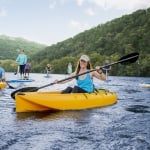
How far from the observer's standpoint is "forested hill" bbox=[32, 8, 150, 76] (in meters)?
90.1

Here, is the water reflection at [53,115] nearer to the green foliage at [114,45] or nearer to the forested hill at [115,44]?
the forested hill at [115,44]

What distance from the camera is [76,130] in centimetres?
851

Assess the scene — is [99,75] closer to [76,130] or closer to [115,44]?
[76,130]

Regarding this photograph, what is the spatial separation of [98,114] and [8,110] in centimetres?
288

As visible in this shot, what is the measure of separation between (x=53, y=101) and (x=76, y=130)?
8.15 ft

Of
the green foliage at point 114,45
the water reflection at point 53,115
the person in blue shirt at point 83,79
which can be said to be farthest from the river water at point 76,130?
the green foliage at point 114,45

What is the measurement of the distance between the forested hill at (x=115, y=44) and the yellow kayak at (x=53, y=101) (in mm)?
70642

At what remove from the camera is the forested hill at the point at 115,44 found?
90.1 meters

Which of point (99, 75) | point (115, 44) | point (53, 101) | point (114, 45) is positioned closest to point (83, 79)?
point (99, 75)

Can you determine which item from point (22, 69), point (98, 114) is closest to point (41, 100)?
point (98, 114)

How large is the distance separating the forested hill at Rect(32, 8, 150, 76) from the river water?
2822 inches

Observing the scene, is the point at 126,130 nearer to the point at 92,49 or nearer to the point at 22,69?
the point at 22,69

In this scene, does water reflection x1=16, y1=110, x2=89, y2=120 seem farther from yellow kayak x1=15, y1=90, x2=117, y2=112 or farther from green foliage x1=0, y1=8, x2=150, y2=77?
green foliage x1=0, y1=8, x2=150, y2=77

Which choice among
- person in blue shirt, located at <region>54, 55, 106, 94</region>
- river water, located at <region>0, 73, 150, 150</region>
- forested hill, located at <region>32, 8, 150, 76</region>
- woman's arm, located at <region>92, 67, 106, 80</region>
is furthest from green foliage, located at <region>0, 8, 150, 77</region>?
river water, located at <region>0, 73, 150, 150</region>
